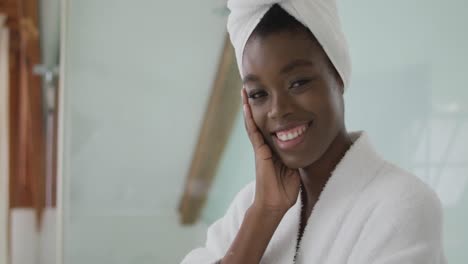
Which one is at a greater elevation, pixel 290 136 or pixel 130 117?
pixel 290 136

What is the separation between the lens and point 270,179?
79cm

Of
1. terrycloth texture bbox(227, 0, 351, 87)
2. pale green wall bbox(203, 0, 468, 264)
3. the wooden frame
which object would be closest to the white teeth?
terrycloth texture bbox(227, 0, 351, 87)

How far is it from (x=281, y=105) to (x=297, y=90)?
0.10 feet

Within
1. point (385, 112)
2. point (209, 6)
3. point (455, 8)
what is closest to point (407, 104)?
point (385, 112)

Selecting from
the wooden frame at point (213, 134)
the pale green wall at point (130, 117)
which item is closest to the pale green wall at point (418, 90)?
the wooden frame at point (213, 134)

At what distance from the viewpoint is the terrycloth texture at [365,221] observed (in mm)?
599

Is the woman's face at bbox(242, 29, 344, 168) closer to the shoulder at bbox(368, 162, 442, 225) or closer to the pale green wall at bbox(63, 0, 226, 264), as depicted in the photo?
the shoulder at bbox(368, 162, 442, 225)

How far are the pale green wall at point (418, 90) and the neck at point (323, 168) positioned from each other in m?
0.15

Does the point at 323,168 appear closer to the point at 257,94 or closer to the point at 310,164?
the point at 310,164

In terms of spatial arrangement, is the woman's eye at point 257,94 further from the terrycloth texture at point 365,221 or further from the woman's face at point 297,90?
the terrycloth texture at point 365,221

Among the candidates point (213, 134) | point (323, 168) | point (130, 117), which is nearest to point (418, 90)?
point (323, 168)

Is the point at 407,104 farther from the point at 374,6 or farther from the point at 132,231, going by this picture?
the point at 132,231

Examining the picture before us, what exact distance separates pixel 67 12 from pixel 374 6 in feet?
3.97

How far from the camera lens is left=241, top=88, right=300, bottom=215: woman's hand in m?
0.78
